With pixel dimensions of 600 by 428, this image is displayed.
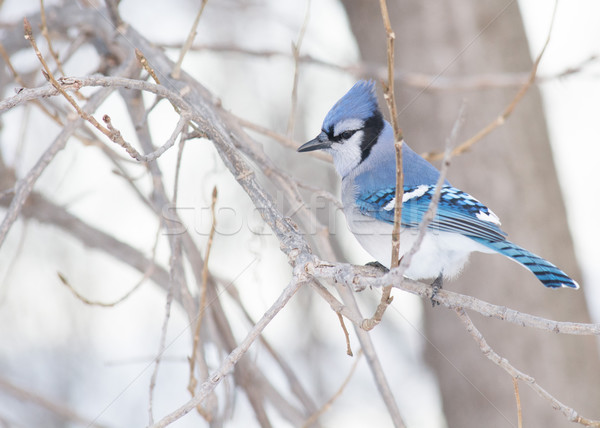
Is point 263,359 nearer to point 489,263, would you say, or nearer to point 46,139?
point 489,263

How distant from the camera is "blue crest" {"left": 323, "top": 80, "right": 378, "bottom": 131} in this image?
8.05ft

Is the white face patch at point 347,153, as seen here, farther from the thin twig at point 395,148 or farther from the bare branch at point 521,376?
the thin twig at point 395,148

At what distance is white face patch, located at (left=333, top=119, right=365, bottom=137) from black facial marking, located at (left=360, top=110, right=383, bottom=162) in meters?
0.05

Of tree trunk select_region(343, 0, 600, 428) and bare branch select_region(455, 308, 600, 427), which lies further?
tree trunk select_region(343, 0, 600, 428)

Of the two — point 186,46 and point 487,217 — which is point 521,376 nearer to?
point 487,217

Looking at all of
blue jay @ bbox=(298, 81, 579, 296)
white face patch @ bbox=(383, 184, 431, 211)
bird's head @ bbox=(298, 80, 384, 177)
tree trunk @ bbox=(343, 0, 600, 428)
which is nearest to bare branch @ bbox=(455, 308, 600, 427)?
blue jay @ bbox=(298, 81, 579, 296)

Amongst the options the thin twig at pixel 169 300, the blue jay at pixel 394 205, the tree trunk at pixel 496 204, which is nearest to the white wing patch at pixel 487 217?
the blue jay at pixel 394 205

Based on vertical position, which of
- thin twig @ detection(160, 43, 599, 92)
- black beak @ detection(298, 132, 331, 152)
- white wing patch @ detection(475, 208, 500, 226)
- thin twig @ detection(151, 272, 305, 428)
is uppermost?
thin twig @ detection(160, 43, 599, 92)

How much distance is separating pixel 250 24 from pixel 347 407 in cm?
342

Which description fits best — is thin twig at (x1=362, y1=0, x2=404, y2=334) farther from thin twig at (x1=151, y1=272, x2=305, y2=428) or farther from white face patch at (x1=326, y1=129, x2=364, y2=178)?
white face patch at (x1=326, y1=129, x2=364, y2=178)

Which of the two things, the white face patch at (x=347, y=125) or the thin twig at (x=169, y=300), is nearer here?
the thin twig at (x=169, y=300)

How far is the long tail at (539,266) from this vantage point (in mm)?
1713

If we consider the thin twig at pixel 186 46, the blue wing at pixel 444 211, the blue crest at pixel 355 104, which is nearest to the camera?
the thin twig at pixel 186 46

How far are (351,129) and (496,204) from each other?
854mm
